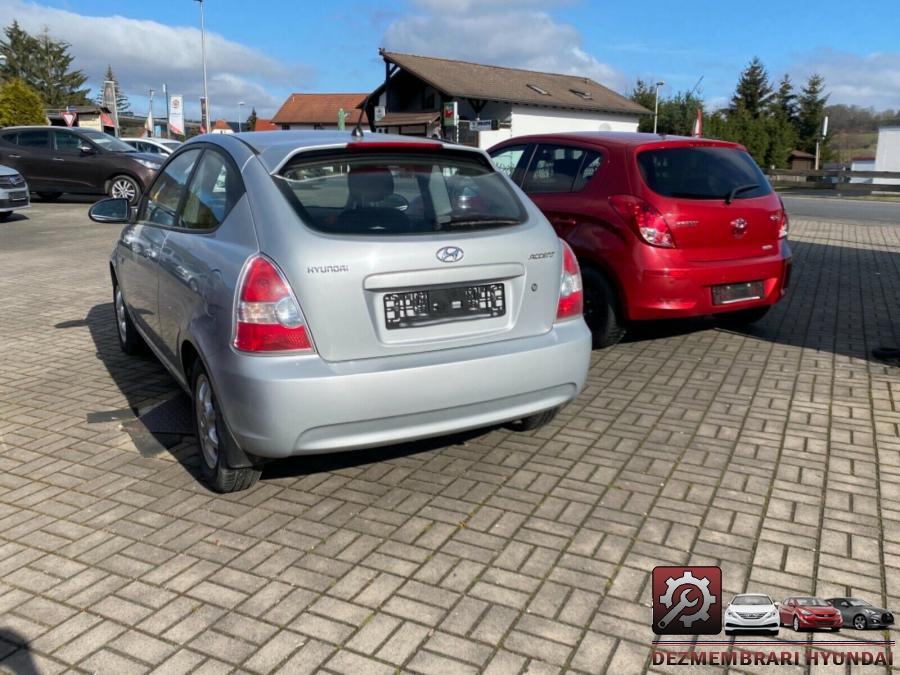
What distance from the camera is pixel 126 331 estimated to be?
6129 mm

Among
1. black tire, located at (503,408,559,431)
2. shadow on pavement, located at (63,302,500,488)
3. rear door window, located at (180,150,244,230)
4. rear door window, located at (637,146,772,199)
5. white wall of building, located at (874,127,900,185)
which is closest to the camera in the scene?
rear door window, located at (180,150,244,230)

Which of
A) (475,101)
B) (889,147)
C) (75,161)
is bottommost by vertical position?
(75,161)

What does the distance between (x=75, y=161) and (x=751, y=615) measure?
784 inches

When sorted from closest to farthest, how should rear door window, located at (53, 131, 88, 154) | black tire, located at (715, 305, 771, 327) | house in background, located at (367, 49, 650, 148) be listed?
1. black tire, located at (715, 305, 771, 327)
2. rear door window, located at (53, 131, 88, 154)
3. house in background, located at (367, 49, 650, 148)

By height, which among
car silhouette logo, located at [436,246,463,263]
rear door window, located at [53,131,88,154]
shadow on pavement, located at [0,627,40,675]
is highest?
rear door window, located at [53,131,88,154]

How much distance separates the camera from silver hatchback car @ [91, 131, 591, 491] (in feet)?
11.0

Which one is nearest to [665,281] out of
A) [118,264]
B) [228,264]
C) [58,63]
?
[228,264]

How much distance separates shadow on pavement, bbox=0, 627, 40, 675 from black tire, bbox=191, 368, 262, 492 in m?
1.12

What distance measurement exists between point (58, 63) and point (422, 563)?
9857 cm

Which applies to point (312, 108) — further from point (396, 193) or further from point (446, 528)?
point (446, 528)

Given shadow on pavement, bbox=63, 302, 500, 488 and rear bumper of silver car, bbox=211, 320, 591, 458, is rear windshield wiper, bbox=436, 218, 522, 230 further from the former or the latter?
shadow on pavement, bbox=63, 302, 500, 488

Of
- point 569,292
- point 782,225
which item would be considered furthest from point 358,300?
point 782,225

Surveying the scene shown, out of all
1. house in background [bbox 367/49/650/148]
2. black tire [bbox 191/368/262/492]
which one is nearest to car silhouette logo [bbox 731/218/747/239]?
black tire [bbox 191/368/262/492]

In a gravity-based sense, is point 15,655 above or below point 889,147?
below
